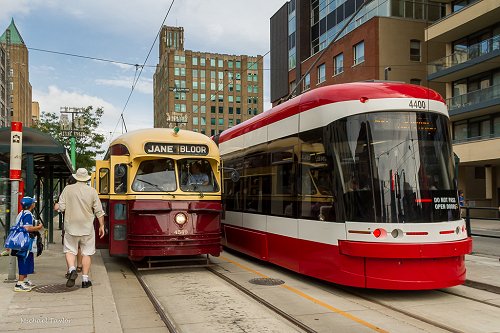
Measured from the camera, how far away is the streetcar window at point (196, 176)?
394 inches

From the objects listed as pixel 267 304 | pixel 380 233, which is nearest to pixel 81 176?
pixel 267 304

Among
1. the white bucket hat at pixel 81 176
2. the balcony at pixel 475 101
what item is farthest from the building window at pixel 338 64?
the white bucket hat at pixel 81 176

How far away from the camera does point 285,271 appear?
1016cm

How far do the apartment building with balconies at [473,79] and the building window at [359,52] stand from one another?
4726mm

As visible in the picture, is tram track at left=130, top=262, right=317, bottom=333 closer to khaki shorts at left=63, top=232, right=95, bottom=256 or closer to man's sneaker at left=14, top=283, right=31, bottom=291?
khaki shorts at left=63, top=232, right=95, bottom=256

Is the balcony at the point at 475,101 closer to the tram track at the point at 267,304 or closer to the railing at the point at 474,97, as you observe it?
the railing at the point at 474,97

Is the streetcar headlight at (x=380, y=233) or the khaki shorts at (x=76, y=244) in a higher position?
the streetcar headlight at (x=380, y=233)

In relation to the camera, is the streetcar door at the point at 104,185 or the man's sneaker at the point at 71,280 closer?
the man's sneaker at the point at 71,280

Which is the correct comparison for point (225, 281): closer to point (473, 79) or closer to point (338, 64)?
point (473, 79)

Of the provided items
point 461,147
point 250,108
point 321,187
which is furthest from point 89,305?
point 250,108

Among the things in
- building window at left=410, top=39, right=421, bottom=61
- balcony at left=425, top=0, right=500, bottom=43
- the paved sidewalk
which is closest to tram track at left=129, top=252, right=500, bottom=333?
the paved sidewalk

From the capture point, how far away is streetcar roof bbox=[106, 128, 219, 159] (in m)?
9.84

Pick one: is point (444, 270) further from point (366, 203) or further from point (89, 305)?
point (89, 305)

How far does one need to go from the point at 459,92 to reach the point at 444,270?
2992 cm
